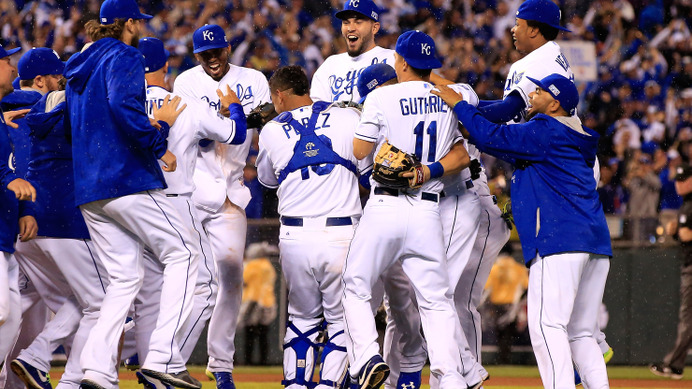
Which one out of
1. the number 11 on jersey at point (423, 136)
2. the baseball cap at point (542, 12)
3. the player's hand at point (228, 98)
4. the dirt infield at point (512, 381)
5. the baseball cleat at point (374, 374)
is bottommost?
the dirt infield at point (512, 381)

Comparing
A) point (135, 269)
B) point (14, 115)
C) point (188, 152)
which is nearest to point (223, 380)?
point (135, 269)

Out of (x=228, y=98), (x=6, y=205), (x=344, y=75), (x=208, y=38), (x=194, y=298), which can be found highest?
(x=208, y=38)

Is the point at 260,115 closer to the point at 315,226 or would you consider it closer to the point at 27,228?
the point at 315,226

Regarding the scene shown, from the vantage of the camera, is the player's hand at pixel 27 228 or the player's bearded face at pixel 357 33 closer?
the player's hand at pixel 27 228

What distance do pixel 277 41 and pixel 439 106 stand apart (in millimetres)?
A: 9706

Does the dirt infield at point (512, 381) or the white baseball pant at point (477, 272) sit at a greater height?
the white baseball pant at point (477, 272)

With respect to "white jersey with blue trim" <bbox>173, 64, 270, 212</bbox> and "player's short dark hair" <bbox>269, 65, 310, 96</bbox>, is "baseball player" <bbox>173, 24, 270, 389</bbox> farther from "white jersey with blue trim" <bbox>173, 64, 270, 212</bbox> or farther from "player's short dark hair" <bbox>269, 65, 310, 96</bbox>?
"player's short dark hair" <bbox>269, 65, 310, 96</bbox>

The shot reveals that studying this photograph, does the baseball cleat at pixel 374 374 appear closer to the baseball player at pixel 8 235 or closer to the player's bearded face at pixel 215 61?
the baseball player at pixel 8 235

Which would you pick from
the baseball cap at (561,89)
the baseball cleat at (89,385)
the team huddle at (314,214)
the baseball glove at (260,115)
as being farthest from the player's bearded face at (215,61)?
the baseball cleat at (89,385)

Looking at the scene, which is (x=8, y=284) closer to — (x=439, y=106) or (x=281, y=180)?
(x=281, y=180)

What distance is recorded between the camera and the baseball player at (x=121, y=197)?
5793mm

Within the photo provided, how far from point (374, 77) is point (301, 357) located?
2.17 metres

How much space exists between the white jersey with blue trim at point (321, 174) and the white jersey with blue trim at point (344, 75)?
2.91 feet

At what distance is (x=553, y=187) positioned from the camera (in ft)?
20.1
